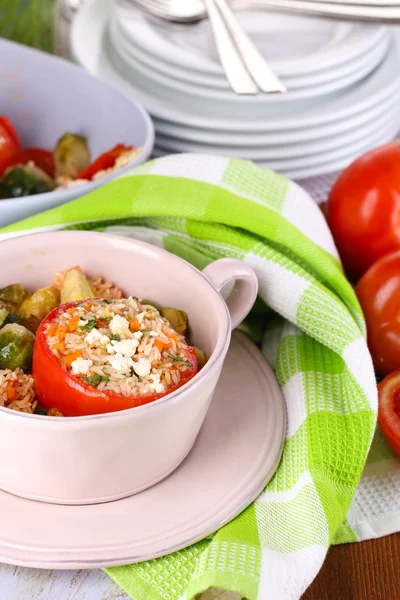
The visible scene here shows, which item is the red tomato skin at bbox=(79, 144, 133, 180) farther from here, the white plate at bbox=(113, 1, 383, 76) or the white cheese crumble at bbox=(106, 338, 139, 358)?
the white cheese crumble at bbox=(106, 338, 139, 358)

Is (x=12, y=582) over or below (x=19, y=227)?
below

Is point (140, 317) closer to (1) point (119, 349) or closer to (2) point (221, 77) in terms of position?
(1) point (119, 349)

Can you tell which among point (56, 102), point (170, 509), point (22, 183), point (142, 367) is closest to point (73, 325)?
point (142, 367)

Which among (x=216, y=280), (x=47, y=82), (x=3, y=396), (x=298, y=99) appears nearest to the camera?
(x=3, y=396)

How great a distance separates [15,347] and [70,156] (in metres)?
0.74

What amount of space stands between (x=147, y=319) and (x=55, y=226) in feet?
0.99

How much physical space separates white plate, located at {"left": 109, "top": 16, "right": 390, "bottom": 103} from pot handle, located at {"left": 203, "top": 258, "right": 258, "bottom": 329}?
0.62 meters

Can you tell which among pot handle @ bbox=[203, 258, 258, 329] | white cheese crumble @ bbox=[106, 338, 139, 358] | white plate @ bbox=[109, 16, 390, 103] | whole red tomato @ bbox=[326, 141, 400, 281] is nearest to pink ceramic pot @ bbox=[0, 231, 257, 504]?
pot handle @ bbox=[203, 258, 258, 329]

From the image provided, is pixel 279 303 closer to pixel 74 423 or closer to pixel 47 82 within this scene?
pixel 74 423

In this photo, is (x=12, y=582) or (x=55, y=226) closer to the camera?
(x=12, y=582)

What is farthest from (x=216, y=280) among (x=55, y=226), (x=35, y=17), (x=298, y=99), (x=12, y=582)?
(x=35, y=17)

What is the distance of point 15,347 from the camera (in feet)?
3.56

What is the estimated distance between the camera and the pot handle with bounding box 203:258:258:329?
1164 millimetres

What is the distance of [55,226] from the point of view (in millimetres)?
1304
